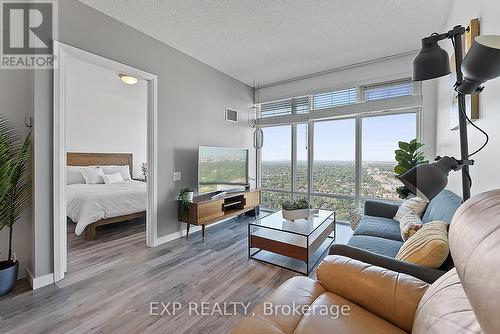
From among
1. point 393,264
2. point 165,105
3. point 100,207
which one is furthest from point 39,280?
point 393,264

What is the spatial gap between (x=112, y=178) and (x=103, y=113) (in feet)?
5.34

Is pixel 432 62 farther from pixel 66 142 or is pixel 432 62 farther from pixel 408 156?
pixel 66 142

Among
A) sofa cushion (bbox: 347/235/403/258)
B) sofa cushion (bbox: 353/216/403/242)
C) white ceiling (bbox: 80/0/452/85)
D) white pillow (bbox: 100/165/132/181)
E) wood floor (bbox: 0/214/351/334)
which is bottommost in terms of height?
wood floor (bbox: 0/214/351/334)

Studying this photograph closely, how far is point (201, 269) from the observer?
7.78 ft

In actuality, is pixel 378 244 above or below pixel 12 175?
below

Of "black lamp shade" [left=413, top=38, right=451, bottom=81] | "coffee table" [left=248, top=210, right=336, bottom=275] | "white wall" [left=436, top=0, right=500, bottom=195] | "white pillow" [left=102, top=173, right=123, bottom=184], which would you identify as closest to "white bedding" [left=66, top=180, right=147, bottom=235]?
"white pillow" [left=102, top=173, right=123, bottom=184]

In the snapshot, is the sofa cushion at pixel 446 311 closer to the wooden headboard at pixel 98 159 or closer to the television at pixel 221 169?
the television at pixel 221 169

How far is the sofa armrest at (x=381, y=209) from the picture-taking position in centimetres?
279

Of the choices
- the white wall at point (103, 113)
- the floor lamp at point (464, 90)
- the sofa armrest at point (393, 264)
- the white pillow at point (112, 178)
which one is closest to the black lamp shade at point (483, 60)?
the floor lamp at point (464, 90)

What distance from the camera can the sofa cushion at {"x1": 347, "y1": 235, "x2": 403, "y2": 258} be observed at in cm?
178

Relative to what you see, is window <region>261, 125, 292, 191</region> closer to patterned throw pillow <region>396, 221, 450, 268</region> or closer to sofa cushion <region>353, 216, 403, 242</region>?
sofa cushion <region>353, 216, 403, 242</region>

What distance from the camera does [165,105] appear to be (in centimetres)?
309

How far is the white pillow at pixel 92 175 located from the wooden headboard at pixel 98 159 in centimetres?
27

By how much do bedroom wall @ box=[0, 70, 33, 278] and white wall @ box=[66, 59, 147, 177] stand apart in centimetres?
249
